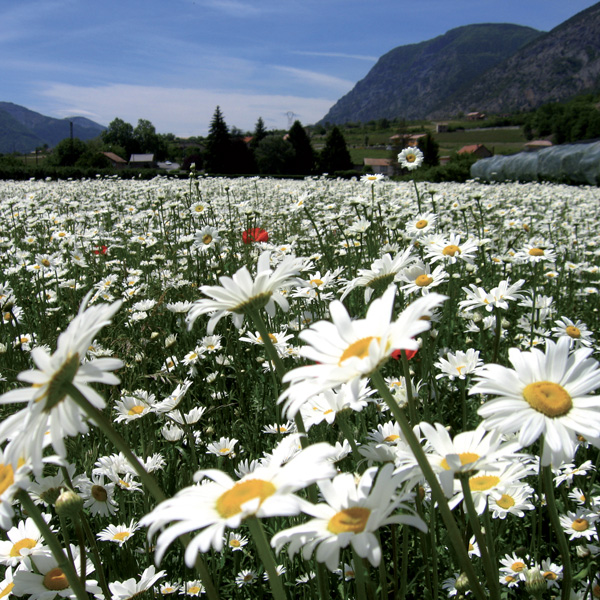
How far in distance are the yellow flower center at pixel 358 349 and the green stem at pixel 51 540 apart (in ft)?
1.85

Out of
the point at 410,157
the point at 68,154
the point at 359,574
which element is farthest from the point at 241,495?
the point at 68,154

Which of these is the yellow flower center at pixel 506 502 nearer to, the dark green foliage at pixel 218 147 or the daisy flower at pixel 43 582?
the daisy flower at pixel 43 582

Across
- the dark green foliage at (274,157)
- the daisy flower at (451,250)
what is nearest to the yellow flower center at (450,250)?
the daisy flower at (451,250)

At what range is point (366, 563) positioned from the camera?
1.10m

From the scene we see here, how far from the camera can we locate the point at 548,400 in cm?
91

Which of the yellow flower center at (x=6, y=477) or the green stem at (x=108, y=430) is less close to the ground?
the green stem at (x=108, y=430)

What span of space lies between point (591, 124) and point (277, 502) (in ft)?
110

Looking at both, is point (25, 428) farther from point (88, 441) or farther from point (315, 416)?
point (88, 441)

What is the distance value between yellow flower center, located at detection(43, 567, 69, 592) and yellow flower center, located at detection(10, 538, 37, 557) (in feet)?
0.33

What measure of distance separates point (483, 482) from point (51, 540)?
0.86 m

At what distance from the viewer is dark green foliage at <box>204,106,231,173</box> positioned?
158ft

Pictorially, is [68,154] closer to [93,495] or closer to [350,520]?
[93,495]

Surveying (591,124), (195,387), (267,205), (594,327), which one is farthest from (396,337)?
(591,124)

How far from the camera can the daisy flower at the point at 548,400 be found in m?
0.85
